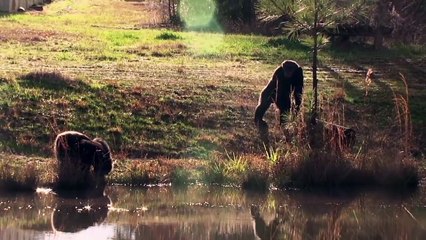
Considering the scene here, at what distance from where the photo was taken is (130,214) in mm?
14570

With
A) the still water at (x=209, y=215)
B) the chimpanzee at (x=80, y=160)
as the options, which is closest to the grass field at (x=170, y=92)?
the chimpanzee at (x=80, y=160)

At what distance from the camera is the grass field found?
19.5 m

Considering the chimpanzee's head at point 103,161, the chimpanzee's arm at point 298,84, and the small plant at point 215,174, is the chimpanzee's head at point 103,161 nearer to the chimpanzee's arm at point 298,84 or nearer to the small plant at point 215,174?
the small plant at point 215,174

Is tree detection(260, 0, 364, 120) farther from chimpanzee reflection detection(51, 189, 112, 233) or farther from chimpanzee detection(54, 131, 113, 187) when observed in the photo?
chimpanzee reflection detection(51, 189, 112, 233)

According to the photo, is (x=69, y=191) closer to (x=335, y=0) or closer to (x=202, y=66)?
(x=335, y=0)

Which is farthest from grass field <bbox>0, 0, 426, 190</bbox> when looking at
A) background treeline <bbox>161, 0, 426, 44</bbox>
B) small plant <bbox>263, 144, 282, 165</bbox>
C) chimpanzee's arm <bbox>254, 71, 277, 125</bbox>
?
background treeline <bbox>161, 0, 426, 44</bbox>

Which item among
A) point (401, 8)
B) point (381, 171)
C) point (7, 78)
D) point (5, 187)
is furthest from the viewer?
point (401, 8)

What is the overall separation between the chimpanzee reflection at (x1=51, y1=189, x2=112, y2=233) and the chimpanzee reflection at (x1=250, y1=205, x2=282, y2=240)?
222 centimetres

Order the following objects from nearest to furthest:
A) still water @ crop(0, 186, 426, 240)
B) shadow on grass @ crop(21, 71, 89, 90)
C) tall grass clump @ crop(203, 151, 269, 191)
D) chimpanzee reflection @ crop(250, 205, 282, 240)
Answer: still water @ crop(0, 186, 426, 240) → chimpanzee reflection @ crop(250, 205, 282, 240) → tall grass clump @ crop(203, 151, 269, 191) → shadow on grass @ crop(21, 71, 89, 90)

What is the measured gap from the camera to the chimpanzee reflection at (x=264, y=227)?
13.7 metres

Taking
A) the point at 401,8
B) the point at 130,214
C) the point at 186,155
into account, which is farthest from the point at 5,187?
the point at 401,8

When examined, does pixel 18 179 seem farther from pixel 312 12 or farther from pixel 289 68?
pixel 289 68

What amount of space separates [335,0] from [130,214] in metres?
6.86

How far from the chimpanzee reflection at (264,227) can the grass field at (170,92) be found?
8.43 ft
